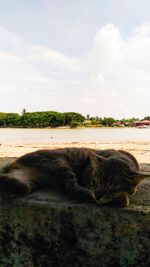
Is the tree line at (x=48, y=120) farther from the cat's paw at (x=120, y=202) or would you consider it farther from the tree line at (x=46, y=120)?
the cat's paw at (x=120, y=202)

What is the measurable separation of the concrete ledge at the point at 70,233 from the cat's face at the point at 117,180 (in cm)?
12

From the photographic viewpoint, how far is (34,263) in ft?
12.4

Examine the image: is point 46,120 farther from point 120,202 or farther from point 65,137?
point 120,202

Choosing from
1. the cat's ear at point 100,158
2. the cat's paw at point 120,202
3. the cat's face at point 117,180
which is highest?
the cat's ear at point 100,158

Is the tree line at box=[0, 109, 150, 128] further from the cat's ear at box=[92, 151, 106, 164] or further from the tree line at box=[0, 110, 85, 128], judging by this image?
the cat's ear at box=[92, 151, 106, 164]

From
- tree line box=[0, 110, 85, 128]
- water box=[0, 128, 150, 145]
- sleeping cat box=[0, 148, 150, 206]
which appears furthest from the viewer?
tree line box=[0, 110, 85, 128]

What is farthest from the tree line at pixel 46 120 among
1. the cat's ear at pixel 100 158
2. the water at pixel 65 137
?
the cat's ear at pixel 100 158

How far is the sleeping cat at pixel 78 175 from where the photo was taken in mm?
3675

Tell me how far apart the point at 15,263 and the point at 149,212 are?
140cm

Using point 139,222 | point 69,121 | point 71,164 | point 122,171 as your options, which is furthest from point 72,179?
point 69,121

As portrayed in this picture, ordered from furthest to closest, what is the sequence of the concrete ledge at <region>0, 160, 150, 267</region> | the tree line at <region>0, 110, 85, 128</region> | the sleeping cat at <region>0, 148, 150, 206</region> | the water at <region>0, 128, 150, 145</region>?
the tree line at <region>0, 110, 85, 128</region> < the water at <region>0, 128, 150, 145</region> < the sleeping cat at <region>0, 148, 150, 206</region> < the concrete ledge at <region>0, 160, 150, 267</region>

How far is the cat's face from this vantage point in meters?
3.63

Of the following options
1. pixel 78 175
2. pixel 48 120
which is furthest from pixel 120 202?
pixel 48 120

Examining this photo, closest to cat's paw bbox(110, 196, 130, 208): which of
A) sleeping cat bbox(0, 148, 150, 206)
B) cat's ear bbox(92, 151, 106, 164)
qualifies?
sleeping cat bbox(0, 148, 150, 206)
